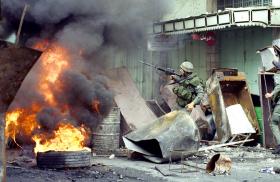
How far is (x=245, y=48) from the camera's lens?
1371 cm

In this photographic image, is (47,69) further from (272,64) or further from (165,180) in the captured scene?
(272,64)

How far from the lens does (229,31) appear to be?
563 inches

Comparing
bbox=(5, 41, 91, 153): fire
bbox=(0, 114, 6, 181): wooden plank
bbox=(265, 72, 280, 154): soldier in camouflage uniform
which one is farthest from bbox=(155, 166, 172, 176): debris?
bbox=(0, 114, 6, 181): wooden plank

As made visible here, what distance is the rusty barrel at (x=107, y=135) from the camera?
10.1m

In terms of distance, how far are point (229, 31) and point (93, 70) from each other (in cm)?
598

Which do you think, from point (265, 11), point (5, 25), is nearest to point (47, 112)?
point (5, 25)

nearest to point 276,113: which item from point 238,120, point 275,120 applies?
point 275,120

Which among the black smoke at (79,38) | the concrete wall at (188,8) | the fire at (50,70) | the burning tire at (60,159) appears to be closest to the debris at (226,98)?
the black smoke at (79,38)

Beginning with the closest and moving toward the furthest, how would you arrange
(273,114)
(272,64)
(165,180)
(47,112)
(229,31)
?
(165,180)
(47,112)
(273,114)
(272,64)
(229,31)

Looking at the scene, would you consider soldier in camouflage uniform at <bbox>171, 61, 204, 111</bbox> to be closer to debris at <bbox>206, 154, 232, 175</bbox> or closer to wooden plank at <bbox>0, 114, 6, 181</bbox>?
debris at <bbox>206, 154, 232, 175</bbox>

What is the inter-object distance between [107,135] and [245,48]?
18.3 feet

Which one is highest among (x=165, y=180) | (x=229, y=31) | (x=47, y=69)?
(x=229, y=31)

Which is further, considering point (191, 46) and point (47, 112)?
point (191, 46)

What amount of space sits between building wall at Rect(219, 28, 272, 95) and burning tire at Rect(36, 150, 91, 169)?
6.77 meters
